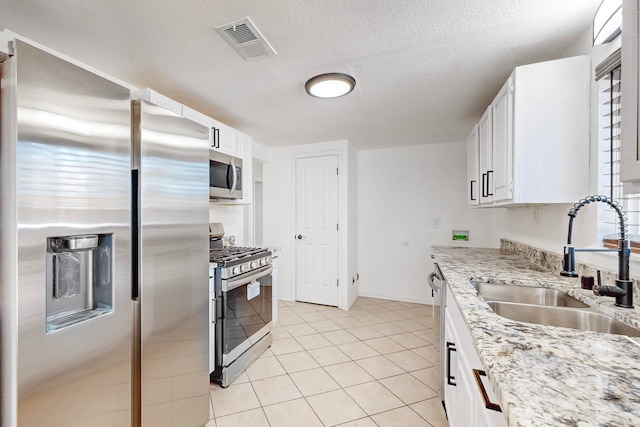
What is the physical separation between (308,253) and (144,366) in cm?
275

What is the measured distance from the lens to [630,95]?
2.36ft

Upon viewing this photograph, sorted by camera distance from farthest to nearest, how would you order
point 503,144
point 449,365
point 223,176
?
point 223,176, point 503,144, point 449,365

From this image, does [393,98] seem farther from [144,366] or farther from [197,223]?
[144,366]

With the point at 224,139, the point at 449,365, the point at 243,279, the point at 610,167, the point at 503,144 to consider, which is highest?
the point at 224,139

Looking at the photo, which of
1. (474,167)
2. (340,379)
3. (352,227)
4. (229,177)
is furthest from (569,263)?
(352,227)

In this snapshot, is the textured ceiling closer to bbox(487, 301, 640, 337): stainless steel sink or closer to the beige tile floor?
bbox(487, 301, 640, 337): stainless steel sink

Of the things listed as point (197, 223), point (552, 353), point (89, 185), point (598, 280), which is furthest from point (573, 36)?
point (89, 185)

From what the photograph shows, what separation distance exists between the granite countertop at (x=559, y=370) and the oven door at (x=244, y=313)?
1.59 metres

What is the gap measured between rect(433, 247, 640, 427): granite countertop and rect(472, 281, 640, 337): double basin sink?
0.17ft

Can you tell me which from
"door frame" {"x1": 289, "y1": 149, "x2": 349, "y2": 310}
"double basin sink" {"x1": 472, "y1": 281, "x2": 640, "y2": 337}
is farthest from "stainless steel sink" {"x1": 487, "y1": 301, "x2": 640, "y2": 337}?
"door frame" {"x1": 289, "y1": 149, "x2": 349, "y2": 310}

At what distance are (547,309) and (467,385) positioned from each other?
1.68ft

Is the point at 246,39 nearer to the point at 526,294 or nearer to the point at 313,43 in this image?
the point at 313,43

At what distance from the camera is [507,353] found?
72 cm

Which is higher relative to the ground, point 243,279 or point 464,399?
point 243,279
